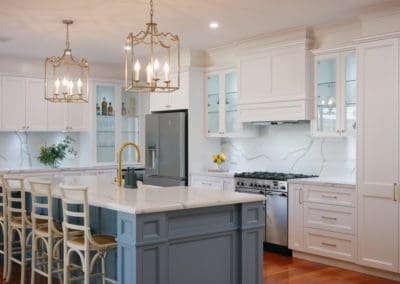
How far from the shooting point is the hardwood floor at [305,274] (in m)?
4.72

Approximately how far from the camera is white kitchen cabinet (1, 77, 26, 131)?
7242 millimetres

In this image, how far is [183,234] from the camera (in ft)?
11.2

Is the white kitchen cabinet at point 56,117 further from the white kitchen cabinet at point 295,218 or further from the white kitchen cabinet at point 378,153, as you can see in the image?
the white kitchen cabinet at point 378,153

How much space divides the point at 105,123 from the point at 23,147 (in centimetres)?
139

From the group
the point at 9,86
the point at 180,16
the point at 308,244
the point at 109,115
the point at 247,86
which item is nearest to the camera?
the point at 180,16

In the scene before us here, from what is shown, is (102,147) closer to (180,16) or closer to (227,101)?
(227,101)

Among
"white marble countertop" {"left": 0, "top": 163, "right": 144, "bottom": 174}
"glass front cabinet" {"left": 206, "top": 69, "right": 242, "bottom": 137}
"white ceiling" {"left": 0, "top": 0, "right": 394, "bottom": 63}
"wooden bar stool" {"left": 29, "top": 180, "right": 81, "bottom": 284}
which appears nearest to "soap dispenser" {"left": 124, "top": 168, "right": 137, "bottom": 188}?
"wooden bar stool" {"left": 29, "top": 180, "right": 81, "bottom": 284}

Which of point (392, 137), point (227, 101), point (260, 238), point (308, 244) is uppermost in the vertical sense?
point (227, 101)

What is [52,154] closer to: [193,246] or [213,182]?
[213,182]

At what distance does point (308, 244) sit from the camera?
5461 mm

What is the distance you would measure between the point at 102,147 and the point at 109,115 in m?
0.57

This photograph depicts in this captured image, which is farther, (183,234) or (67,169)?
(67,169)

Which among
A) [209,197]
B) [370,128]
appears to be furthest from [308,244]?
[209,197]

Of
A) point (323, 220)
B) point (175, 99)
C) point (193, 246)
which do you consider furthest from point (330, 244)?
point (175, 99)
